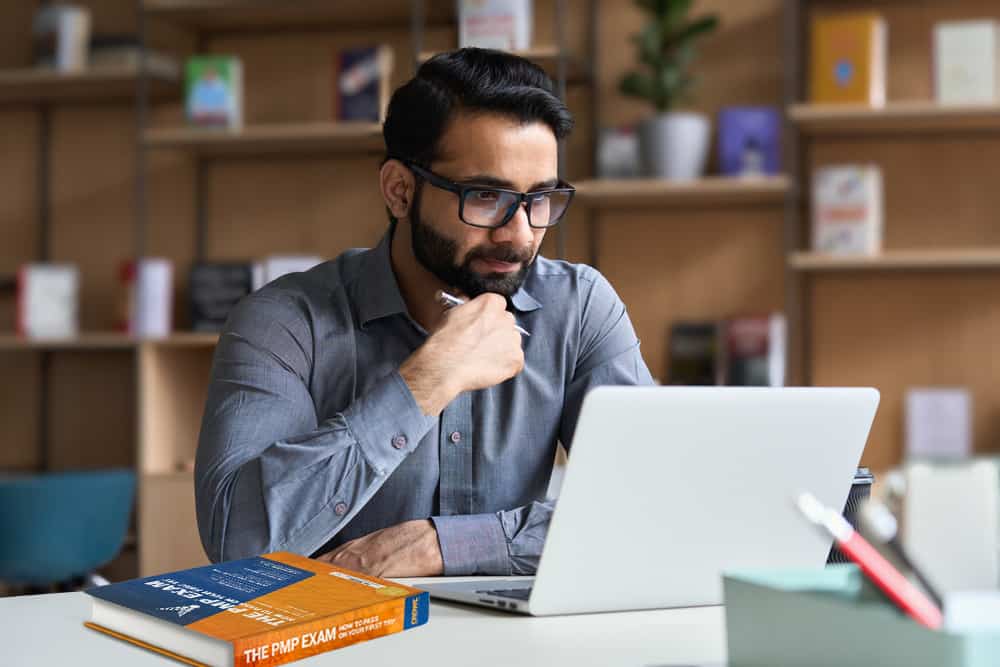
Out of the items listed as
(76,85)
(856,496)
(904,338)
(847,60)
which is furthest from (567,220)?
(856,496)

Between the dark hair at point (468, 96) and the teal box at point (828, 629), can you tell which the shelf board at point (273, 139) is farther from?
the teal box at point (828, 629)

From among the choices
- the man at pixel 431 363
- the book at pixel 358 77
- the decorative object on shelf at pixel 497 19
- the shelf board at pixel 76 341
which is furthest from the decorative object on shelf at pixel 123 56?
the man at pixel 431 363

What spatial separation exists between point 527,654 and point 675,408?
23 cm

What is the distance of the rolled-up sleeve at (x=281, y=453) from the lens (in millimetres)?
1404

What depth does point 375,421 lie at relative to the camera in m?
1.46

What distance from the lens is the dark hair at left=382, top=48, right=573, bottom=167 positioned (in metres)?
Answer: 1.74

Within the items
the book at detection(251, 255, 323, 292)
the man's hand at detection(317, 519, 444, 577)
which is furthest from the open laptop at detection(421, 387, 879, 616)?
the book at detection(251, 255, 323, 292)

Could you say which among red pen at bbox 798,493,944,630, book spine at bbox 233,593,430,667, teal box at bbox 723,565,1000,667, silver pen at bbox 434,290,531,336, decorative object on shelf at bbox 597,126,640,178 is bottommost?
book spine at bbox 233,593,430,667

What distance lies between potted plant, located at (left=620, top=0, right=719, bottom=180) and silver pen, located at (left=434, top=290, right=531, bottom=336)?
5.36ft

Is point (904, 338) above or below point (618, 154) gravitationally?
below

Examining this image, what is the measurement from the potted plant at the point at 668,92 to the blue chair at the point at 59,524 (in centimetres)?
171

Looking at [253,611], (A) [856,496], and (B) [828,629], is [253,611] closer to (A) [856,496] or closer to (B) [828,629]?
(B) [828,629]

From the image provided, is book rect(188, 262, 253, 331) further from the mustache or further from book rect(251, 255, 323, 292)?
the mustache

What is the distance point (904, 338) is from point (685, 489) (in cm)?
263
